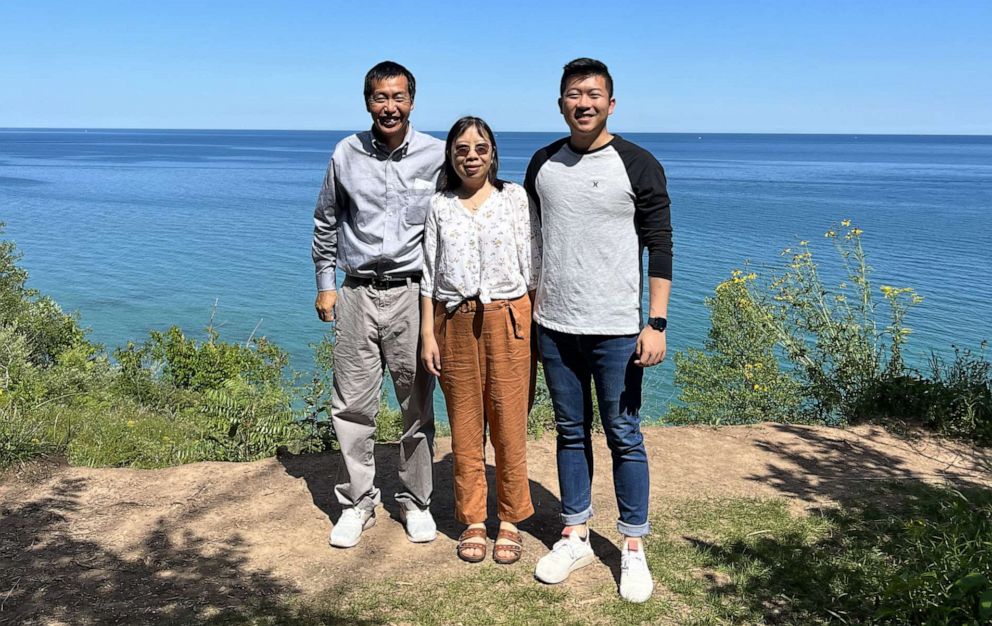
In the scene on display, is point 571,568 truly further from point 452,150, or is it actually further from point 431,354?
point 452,150

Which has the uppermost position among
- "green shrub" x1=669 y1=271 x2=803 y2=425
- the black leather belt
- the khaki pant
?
the black leather belt

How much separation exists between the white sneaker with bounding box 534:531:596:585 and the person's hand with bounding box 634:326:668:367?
106 cm

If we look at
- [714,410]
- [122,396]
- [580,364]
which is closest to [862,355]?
[714,410]

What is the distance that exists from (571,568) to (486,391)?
3.22 ft

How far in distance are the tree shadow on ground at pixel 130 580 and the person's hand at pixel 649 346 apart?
1.77 meters

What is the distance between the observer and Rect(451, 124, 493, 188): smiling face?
384cm

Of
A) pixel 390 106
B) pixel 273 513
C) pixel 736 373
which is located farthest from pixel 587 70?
pixel 736 373

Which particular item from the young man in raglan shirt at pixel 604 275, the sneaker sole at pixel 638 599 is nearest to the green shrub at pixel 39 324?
the young man in raglan shirt at pixel 604 275

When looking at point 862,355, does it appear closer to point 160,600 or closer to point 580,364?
point 580,364

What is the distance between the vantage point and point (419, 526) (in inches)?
177

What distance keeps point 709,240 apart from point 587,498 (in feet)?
107

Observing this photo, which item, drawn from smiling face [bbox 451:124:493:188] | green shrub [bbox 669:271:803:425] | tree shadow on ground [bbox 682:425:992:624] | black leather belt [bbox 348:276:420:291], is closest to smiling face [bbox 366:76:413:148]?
smiling face [bbox 451:124:493:188]

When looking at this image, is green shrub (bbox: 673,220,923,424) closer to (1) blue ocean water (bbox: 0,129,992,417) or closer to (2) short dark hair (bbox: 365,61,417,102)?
(1) blue ocean water (bbox: 0,129,992,417)

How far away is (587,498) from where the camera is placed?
4.13 m
